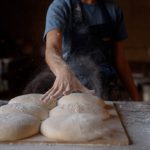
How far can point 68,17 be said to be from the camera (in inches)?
69.2

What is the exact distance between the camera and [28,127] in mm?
1194

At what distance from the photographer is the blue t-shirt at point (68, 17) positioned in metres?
1.70

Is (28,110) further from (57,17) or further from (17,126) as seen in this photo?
(57,17)

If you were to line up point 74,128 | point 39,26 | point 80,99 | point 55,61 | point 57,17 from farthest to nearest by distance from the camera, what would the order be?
1. point 39,26
2. point 57,17
3. point 55,61
4. point 80,99
5. point 74,128

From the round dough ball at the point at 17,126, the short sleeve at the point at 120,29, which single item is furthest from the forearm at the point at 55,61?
the short sleeve at the point at 120,29

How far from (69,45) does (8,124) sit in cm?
69

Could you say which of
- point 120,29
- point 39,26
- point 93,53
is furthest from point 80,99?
point 39,26

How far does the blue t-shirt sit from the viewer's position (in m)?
1.70

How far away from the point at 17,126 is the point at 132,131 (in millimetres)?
389

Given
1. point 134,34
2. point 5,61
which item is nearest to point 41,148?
point 5,61

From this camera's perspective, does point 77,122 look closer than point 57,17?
Yes

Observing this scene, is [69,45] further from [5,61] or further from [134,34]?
[134,34]

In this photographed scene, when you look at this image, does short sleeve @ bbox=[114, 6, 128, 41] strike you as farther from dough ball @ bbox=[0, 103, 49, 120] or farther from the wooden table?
dough ball @ bbox=[0, 103, 49, 120]

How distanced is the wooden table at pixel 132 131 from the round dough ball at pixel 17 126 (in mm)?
41
